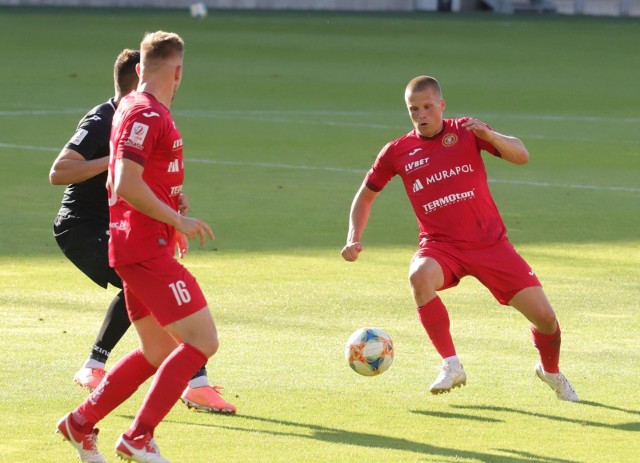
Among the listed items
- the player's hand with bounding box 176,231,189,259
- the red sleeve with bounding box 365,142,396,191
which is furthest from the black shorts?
the red sleeve with bounding box 365,142,396,191

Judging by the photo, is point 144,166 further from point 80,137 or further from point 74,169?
point 80,137

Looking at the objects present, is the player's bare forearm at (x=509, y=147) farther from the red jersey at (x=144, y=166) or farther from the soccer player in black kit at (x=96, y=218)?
the red jersey at (x=144, y=166)

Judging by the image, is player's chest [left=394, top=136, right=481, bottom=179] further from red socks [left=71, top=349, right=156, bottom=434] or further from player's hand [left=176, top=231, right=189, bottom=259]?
red socks [left=71, top=349, right=156, bottom=434]

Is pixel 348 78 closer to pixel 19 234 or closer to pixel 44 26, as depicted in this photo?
pixel 44 26

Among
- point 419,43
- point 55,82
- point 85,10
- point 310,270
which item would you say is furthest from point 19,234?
point 85,10

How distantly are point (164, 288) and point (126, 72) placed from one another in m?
1.74

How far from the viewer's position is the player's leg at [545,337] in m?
8.20

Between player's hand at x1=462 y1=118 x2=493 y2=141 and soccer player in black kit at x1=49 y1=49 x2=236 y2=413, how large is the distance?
1821mm

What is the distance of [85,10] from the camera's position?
176 ft

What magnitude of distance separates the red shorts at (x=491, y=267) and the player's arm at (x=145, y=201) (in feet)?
7.77

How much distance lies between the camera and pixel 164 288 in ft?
21.3

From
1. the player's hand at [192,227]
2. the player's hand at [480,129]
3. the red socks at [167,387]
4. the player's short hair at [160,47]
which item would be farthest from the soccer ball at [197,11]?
the player's hand at [192,227]

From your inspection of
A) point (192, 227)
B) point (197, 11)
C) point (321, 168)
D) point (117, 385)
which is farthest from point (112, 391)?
point (197, 11)

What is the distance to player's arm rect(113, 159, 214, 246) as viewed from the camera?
20.7ft
